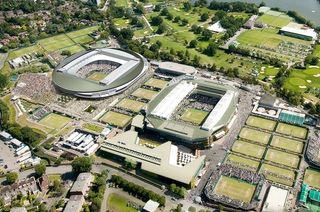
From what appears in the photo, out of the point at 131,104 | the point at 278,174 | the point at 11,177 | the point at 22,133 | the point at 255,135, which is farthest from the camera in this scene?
the point at 131,104

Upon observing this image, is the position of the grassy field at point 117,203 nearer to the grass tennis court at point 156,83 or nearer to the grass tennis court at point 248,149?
the grass tennis court at point 248,149

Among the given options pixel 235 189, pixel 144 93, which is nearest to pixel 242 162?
pixel 235 189

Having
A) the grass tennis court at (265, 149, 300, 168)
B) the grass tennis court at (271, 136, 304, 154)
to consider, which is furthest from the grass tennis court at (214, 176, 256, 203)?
the grass tennis court at (271, 136, 304, 154)

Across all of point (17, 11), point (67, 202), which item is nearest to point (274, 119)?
point (67, 202)

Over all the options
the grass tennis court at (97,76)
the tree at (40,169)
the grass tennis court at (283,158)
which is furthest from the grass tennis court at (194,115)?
the tree at (40,169)

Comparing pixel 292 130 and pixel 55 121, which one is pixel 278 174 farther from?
pixel 55 121

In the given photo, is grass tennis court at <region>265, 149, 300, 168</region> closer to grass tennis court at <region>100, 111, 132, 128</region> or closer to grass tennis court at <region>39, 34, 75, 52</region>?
grass tennis court at <region>100, 111, 132, 128</region>
